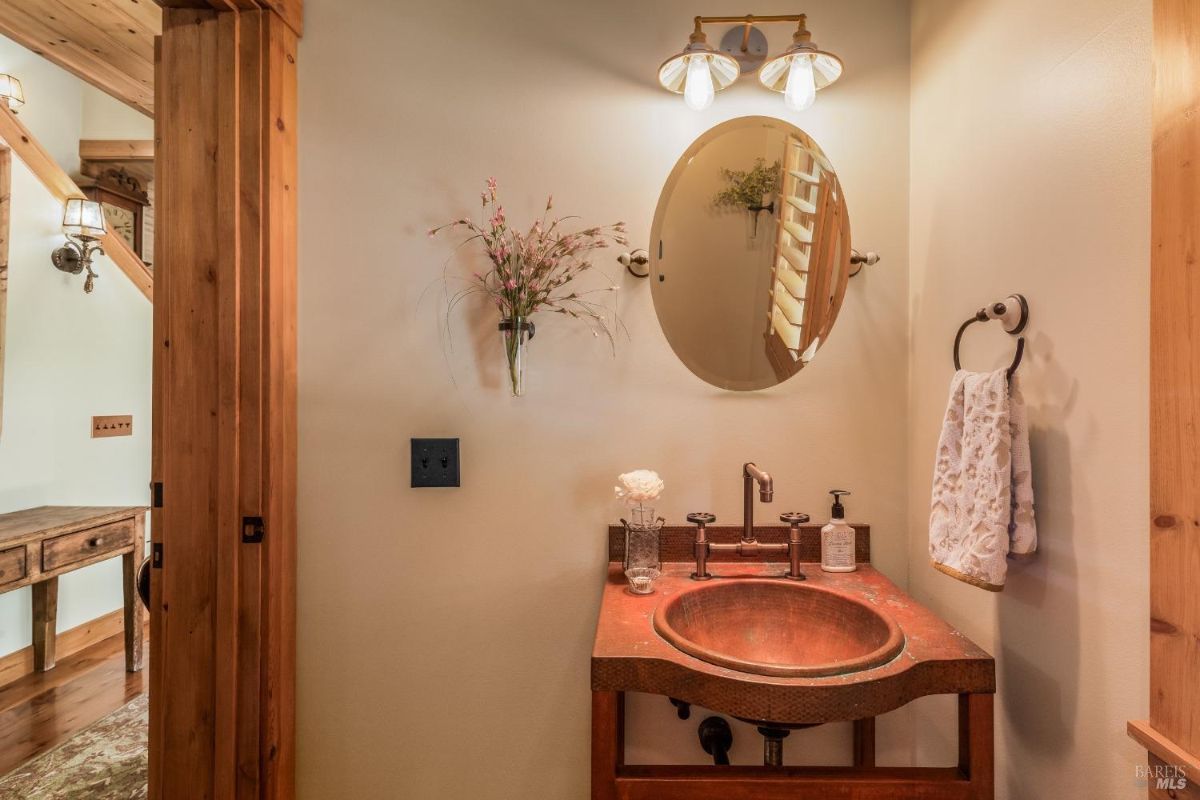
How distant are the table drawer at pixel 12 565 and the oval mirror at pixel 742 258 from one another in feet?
8.39

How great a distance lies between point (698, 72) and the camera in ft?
4.33

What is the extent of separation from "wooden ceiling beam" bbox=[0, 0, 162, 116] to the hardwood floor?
2530mm

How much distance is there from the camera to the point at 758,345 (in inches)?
55.8

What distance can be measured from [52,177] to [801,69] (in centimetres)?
334

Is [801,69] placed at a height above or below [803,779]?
above

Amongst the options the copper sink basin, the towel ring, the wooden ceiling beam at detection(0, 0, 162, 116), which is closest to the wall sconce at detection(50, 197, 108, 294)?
the wooden ceiling beam at detection(0, 0, 162, 116)

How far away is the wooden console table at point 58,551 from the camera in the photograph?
2287 mm

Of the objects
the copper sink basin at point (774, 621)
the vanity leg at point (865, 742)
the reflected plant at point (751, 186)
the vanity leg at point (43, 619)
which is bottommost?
the vanity leg at point (43, 619)

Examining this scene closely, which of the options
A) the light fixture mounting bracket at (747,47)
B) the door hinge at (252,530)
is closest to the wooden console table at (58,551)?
the door hinge at (252,530)

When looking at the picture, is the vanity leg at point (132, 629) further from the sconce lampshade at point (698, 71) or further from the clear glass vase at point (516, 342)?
the sconce lampshade at point (698, 71)

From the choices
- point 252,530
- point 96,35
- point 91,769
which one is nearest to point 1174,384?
point 252,530

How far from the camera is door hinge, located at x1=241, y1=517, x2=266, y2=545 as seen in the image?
4.40ft

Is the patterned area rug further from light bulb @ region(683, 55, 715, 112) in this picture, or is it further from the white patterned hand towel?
light bulb @ region(683, 55, 715, 112)

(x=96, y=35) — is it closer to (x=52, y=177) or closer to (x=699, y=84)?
(x=52, y=177)
